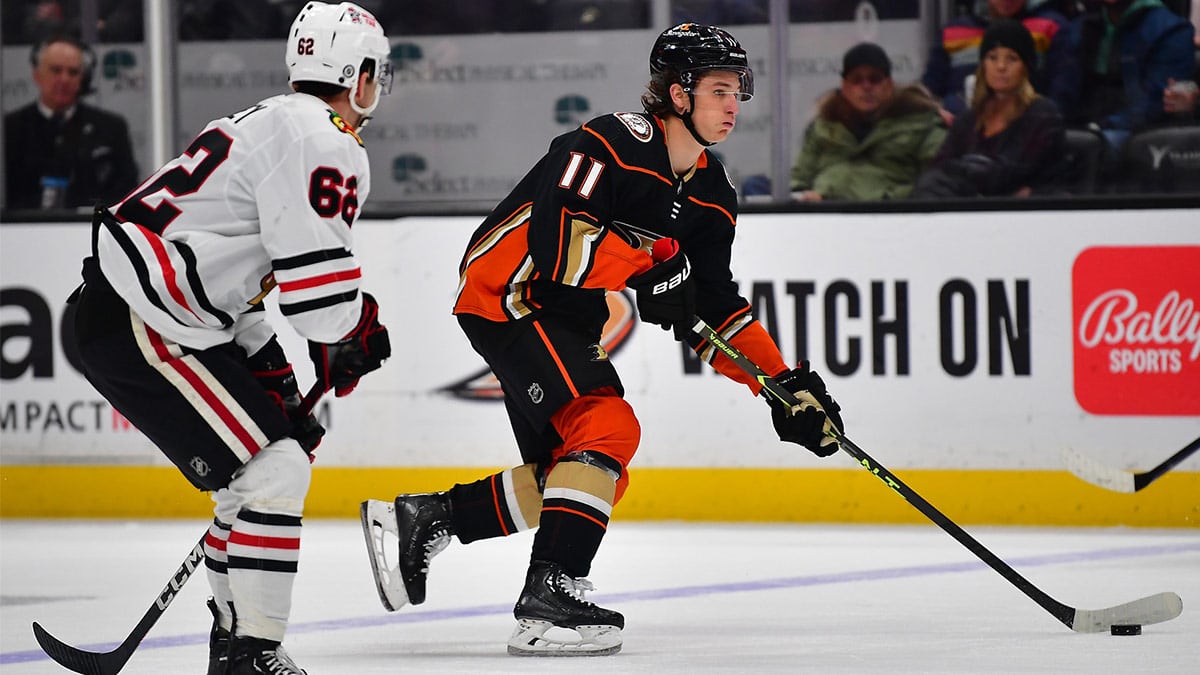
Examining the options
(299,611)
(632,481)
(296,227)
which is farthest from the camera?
(632,481)

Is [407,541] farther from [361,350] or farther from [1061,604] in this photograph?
[1061,604]

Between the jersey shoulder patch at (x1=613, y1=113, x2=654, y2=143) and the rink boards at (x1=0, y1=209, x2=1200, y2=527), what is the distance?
1.97 m

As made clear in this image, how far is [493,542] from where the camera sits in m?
5.07

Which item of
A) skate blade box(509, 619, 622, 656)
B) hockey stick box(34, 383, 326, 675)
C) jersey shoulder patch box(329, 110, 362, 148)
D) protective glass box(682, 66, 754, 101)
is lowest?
skate blade box(509, 619, 622, 656)

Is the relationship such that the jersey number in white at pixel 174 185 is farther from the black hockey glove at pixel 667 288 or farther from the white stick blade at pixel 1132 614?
the white stick blade at pixel 1132 614

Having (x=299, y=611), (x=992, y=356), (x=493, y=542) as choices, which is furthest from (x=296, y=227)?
(x=992, y=356)

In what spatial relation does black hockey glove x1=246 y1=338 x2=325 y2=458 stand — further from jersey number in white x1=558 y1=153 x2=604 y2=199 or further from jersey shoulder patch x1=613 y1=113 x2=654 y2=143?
jersey shoulder patch x1=613 y1=113 x2=654 y2=143

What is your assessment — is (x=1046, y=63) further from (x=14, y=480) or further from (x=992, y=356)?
(x=14, y=480)

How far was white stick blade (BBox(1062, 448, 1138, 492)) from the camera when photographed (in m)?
4.23

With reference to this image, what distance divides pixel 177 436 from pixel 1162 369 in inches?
127

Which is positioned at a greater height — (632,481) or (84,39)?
(84,39)

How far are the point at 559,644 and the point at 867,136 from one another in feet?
8.88

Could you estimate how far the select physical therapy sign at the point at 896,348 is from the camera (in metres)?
5.08

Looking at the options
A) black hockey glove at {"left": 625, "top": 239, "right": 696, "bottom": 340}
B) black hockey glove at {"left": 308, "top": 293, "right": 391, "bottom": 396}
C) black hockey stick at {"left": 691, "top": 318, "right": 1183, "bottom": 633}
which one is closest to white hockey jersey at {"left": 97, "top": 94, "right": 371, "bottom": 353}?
black hockey glove at {"left": 308, "top": 293, "right": 391, "bottom": 396}
